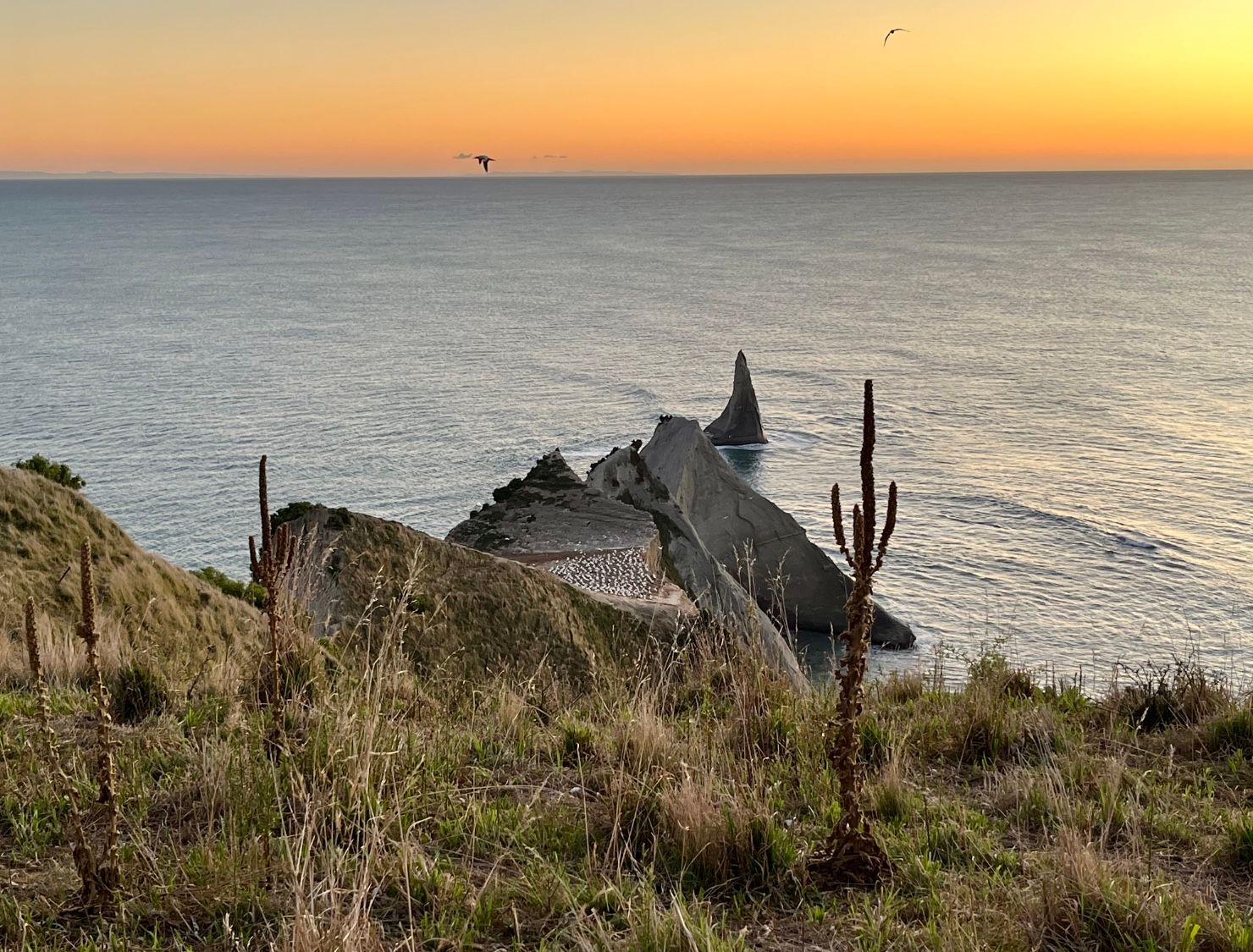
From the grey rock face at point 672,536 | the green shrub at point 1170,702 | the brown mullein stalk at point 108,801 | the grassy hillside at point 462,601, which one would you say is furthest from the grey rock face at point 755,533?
the brown mullein stalk at point 108,801

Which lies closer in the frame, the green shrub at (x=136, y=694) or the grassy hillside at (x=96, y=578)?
the green shrub at (x=136, y=694)

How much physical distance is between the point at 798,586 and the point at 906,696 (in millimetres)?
26592

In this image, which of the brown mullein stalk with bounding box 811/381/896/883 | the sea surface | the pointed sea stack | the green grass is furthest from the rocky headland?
the pointed sea stack

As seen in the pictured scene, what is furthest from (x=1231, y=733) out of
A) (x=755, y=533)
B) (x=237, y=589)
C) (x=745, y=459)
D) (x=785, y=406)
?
(x=785, y=406)

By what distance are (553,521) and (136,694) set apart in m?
21.8

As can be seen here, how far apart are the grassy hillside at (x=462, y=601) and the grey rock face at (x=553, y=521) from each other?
7.72m

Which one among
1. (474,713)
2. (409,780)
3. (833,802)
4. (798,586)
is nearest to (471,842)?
(409,780)

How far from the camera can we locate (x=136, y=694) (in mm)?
7141

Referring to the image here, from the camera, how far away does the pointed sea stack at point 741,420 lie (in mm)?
58562

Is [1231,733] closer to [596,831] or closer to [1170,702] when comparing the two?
[1170,702]

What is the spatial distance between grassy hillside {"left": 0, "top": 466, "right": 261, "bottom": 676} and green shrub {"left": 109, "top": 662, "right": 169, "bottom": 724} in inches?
180

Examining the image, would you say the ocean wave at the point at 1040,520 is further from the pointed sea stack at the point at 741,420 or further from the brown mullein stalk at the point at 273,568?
the brown mullein stalk at the point at 273,568

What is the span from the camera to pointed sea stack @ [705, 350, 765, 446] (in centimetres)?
5856

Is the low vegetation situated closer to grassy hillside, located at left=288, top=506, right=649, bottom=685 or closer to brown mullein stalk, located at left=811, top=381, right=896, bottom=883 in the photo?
brown mullein stalk, located at left=811, top=381, right=896, bottom=883
